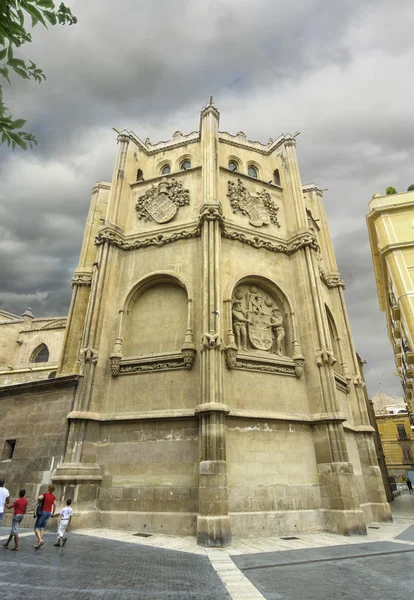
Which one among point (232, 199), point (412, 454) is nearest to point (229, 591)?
point (232, 199)

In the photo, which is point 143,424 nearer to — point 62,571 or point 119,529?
point 119,529

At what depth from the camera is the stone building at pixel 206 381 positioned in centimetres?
1095

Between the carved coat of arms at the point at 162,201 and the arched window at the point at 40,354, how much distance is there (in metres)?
17.2

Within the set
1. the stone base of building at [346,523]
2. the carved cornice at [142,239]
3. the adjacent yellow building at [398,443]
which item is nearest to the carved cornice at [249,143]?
the carved cornice at [142,239]

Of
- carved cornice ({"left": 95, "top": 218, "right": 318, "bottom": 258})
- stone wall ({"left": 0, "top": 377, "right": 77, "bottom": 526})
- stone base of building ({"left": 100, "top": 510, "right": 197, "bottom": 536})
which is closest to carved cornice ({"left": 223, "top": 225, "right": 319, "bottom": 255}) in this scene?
carved cornice ({"left": 95, "top": 218, "right": 318, "bottom": 258})

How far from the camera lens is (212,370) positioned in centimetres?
1135

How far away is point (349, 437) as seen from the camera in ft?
48.5

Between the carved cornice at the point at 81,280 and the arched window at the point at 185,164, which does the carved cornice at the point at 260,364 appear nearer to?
the carved cornice at the point at 81,280

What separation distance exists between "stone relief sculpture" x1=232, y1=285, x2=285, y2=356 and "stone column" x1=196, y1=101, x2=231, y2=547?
1.65 m

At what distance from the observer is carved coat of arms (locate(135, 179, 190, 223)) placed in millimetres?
16656

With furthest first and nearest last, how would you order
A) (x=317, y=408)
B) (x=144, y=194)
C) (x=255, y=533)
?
(x=144, y=194) → (x=317, y=408) → (x=255, y=533)

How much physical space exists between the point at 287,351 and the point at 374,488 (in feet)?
23.6

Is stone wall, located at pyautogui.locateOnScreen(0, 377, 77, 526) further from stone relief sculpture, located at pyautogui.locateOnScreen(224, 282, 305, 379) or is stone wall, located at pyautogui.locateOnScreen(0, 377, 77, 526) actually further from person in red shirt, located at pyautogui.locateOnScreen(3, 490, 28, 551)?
stone relief sculpture, located at pyautogui.locateOnScreen(224, 282, 305, 379)

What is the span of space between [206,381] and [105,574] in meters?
6.06
